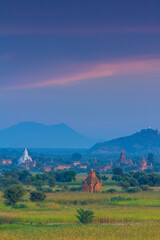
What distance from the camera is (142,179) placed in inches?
3664

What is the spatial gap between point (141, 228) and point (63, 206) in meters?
19.3

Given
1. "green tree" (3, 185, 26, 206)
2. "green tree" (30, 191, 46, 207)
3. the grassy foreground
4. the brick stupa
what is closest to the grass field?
the grassy foreground

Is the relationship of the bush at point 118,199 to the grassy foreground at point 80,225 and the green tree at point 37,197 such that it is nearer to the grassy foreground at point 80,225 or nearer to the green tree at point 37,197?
the grassy foreground at point 80,225

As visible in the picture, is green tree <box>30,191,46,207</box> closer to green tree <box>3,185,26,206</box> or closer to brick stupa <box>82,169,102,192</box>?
green tree <box>3,185,26,206</box>

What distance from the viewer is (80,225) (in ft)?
134

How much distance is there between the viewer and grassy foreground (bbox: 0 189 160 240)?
35875mm

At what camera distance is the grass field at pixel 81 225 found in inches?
1412

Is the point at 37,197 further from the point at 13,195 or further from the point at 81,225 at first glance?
the point at 81,225

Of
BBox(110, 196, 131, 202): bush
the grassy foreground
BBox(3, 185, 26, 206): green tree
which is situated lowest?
the grassy foreground

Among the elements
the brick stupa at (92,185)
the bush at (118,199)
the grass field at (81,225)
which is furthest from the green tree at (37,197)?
the brick stupa at (92,185)

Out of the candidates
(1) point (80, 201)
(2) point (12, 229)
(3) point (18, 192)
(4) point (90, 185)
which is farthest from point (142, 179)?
(2) point (12, 229)

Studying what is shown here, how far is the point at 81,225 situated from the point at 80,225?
11cm

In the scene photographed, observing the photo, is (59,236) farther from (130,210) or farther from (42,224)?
(130,210)

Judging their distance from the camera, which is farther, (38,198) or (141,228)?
(38,198)
